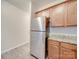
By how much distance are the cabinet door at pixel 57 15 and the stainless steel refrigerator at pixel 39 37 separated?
1.06 feet

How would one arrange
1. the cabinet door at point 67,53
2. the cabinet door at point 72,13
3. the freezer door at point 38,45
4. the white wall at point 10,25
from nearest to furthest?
the cabinet door at point 67,53 < the cabinet door at point 72,13 < the freezer door at point 38,45 < the white wall at point 10,25

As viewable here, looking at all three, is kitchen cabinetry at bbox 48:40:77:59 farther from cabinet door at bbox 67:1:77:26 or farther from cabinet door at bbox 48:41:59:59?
cabinet door at bbox 67:1:77:26

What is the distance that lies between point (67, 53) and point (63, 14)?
1.07 metres

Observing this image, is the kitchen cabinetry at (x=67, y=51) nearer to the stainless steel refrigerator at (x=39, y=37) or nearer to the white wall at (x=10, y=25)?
the stainless steel refrigerator at (x=39, y=37)

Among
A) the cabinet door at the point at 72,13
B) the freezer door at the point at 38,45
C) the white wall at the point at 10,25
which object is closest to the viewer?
the cabinet door at the point at 72,13

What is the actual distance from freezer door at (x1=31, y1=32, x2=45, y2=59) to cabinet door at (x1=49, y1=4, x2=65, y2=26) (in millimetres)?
583

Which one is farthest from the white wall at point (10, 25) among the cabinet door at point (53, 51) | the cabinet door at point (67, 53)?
the cabinet door at point (67, 53)

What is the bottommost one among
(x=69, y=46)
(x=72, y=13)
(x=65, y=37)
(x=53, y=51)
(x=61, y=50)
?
(x=53, y=51)

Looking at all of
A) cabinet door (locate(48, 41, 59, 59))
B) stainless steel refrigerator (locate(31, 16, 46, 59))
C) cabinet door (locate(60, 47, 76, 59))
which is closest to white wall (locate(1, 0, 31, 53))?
stainless steel refrigerator (locate(31, 16, 46, 59))

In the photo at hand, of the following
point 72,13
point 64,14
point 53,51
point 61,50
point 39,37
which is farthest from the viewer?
point 39,37

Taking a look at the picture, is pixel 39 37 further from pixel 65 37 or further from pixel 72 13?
pixel 72 13

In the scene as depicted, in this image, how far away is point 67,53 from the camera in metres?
2.50

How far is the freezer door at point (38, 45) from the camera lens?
3548 millimetres

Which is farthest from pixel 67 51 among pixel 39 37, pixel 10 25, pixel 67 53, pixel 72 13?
pixel 10 25
